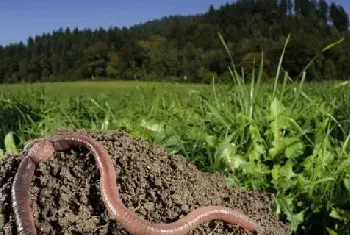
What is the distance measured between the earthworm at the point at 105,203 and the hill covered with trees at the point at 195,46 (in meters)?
12.5

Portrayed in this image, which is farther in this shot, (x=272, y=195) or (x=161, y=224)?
(x=272, y=195)

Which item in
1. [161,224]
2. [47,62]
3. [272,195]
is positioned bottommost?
[47,62]

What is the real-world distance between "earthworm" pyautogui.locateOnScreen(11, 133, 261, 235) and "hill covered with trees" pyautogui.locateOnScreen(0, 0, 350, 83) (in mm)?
12454

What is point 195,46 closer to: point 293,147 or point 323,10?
point 323,10

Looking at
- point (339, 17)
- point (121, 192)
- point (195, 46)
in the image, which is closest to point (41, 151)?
point (121, 192)

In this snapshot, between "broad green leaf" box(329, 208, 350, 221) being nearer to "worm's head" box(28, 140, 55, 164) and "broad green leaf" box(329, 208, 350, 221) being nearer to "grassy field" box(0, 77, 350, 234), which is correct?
"grassy field" box(0, 77, 350, 234)

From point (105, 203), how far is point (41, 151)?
460mm

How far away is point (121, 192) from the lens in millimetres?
2518

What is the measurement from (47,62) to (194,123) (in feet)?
232

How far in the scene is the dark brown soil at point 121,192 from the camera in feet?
7.92

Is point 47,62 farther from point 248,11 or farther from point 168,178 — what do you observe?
point 168,178

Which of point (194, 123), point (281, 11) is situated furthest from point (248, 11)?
point (194, 123)

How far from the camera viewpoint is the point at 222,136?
4.34m

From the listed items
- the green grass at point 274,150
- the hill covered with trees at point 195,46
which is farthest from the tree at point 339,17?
the green grass at point 274,150
